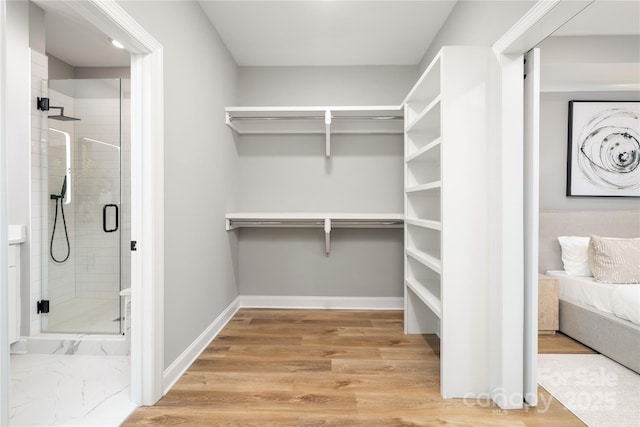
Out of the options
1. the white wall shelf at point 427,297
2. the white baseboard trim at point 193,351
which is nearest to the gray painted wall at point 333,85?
the white wall shelf at point 427,297

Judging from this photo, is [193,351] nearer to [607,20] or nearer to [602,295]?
[602,295]

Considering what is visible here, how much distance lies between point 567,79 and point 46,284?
470 centimetres

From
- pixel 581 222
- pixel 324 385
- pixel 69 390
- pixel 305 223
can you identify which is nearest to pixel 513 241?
pixel 324 385

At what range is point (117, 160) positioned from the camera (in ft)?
9.41

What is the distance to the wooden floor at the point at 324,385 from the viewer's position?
1742 millimetres

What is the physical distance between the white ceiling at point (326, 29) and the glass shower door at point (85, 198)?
576 millimetres

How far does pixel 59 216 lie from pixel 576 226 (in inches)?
179

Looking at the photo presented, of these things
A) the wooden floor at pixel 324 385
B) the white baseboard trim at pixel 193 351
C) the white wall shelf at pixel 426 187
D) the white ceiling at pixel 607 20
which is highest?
the white ceiling at pixel 607 20

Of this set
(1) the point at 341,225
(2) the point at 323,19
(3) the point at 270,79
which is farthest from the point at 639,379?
(3) the point at 270,79

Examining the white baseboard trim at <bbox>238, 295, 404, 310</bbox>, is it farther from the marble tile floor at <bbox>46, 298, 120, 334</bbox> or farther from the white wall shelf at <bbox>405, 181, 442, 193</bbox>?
the white wall shelf at <bbox>405, 181, 442, 193</bbox>

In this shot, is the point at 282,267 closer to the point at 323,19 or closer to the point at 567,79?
the point at 323,19

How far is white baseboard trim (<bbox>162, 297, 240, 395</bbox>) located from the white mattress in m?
2.86

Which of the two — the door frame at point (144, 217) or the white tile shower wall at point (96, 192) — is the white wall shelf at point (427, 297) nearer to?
the door frame at point (144, 217)

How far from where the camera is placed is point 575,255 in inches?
121
